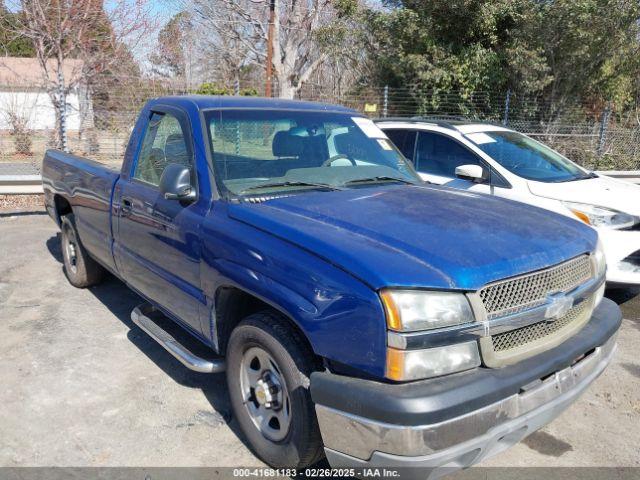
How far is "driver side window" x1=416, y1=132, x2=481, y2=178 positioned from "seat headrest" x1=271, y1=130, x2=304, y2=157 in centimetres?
309

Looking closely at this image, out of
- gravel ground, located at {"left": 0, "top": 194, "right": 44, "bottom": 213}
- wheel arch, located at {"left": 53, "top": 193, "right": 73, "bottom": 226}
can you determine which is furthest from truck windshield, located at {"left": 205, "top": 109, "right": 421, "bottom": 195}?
gravel ground, located at {"left": 0, "top": 194, "right": 44, "bottom": 213}

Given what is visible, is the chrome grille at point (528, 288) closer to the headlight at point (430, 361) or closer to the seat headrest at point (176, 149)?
the headlight at point (430, 361)

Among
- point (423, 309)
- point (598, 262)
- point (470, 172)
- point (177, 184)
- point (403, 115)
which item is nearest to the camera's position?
point (423, 309)

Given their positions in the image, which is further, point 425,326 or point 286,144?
point 286,144

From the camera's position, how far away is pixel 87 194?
489 cm

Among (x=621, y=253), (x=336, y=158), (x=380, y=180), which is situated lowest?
(x=621, y=253)

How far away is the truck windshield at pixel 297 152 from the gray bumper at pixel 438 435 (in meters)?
1.53

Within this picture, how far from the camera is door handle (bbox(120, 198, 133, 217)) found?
13.3 ft

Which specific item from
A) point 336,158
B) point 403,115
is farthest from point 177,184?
point 403,115

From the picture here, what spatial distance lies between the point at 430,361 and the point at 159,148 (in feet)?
8.59

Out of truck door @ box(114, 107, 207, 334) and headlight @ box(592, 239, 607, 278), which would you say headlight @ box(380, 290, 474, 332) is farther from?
truck door @ box(114, 107, 207, 334)

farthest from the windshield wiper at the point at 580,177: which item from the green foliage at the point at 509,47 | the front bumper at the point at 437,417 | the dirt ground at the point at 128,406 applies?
the green foliage at the point at 509,47

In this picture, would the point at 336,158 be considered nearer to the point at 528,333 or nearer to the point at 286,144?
the point at 286,144

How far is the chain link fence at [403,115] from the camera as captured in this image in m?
13.9
